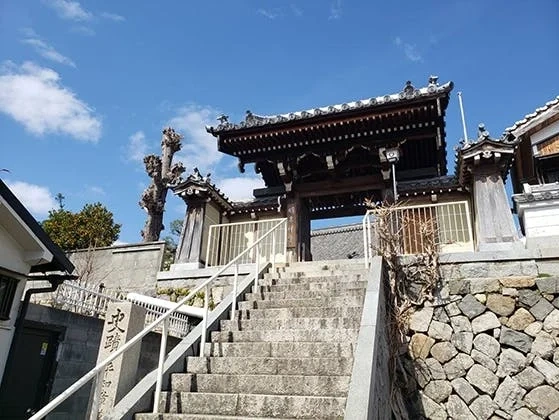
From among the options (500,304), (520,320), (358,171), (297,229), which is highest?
(358,171)

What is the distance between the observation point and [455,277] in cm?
669

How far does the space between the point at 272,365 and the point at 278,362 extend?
80mm

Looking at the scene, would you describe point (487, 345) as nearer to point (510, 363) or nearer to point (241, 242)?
point (510, 363)

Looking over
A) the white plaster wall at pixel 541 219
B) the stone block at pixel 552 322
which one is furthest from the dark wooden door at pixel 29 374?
the white plaster wall at pixel 541 219

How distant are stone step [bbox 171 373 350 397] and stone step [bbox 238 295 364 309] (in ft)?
5.65

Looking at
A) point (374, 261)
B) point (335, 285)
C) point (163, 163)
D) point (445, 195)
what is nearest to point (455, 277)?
point (374, 261)

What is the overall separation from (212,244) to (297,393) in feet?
23.0

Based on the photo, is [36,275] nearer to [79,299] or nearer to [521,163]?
[79,299]

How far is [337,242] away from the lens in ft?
67.9

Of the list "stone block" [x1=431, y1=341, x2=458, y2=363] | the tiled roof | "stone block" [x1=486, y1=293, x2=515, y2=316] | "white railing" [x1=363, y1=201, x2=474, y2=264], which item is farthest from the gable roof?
the tiled roof

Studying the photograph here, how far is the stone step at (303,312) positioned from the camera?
5.25 m

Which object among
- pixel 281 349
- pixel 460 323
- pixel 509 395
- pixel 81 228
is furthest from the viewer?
pixel 81 228

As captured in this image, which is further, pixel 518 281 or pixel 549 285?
pixel 518 281

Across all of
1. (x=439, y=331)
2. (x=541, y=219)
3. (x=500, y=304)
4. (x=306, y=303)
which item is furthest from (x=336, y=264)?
(x=541, y=219)
